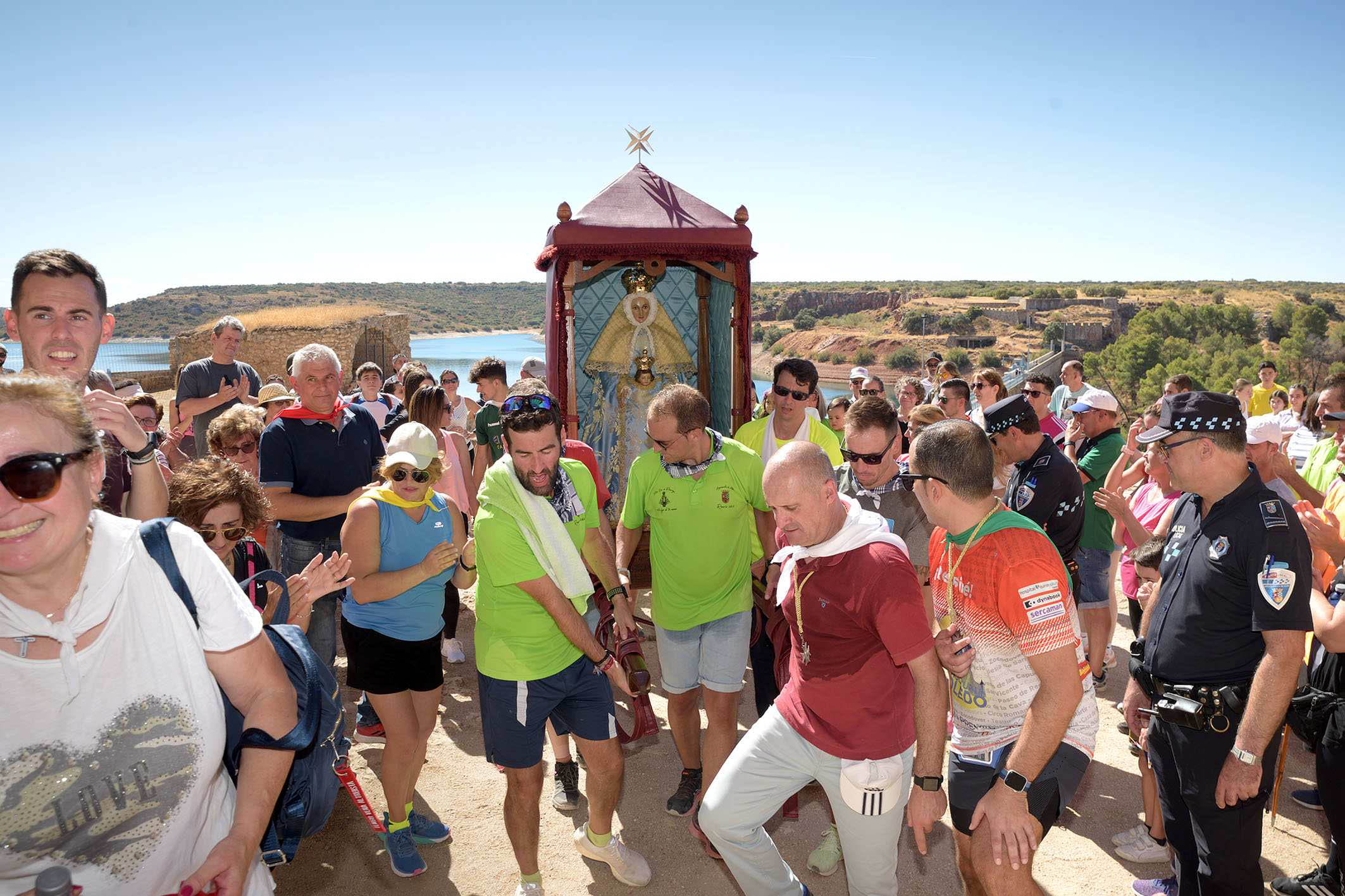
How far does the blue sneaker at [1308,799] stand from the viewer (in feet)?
12.3

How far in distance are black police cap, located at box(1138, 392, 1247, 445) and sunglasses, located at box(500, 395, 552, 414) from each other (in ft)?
6.70

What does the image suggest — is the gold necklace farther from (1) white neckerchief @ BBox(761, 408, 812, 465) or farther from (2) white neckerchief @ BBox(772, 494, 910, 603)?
(1) white neckerchief @ BBox(761, 408, 812, 465)

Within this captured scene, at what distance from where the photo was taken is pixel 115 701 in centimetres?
147

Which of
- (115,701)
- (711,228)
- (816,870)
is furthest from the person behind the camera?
(711,228)

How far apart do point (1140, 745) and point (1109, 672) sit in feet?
8.03

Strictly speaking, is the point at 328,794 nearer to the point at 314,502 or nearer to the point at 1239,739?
the point at 314,502

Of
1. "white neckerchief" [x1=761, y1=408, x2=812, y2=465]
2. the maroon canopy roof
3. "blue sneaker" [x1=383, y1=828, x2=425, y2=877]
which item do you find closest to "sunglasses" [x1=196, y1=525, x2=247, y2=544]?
"blue sneaker" [x1=383, y1=828, x2=425, y2=877]

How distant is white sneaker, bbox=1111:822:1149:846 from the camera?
3453 mm

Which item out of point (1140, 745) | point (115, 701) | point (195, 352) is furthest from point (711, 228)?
point (195, 352)

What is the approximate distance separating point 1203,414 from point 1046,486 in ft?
4.91

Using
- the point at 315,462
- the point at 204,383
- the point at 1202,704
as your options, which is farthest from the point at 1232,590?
the point at 204,383

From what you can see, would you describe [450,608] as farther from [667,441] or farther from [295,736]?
[295,736]

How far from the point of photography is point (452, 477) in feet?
18.4

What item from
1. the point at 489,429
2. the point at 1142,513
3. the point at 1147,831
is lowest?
the point at 1147,831
